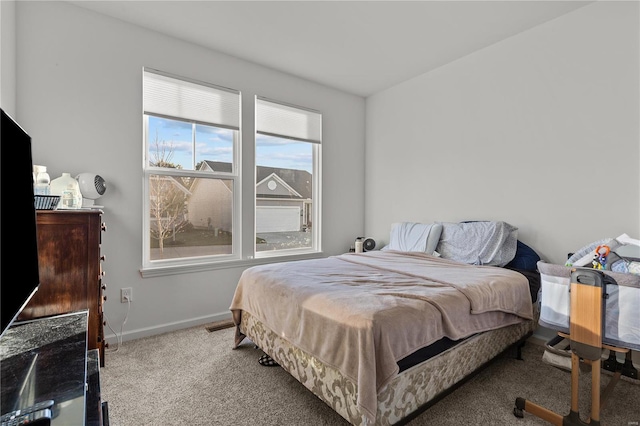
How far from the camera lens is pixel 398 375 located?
4.80 ft

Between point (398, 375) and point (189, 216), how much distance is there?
2.53 meters

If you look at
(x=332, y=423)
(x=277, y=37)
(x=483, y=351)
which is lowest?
(x=332, y=423)

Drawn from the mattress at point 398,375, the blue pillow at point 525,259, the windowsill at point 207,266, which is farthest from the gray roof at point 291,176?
the blue pillow at point 525,259

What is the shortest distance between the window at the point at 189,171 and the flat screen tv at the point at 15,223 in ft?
6.28

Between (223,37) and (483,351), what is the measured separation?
339 centimetres

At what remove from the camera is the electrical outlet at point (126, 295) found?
2.70 metres

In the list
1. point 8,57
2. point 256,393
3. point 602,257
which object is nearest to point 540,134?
point 602,257

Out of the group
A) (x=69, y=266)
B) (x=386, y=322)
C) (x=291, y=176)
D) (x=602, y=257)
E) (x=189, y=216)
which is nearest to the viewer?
(x=386, y=322)

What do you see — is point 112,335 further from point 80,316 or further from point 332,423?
point 332,423

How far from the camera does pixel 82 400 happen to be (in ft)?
2.39

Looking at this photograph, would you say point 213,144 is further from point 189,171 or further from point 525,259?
point 525,259

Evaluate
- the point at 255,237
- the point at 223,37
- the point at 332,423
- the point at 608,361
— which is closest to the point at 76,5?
the point at 223,37

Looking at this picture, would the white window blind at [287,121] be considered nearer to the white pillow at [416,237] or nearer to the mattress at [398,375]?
the white pillow at [416,237]

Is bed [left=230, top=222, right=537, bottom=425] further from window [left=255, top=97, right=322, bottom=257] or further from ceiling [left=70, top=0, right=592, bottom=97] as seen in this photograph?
ceiling [left=70, top=0, right=592, bottom=97]
